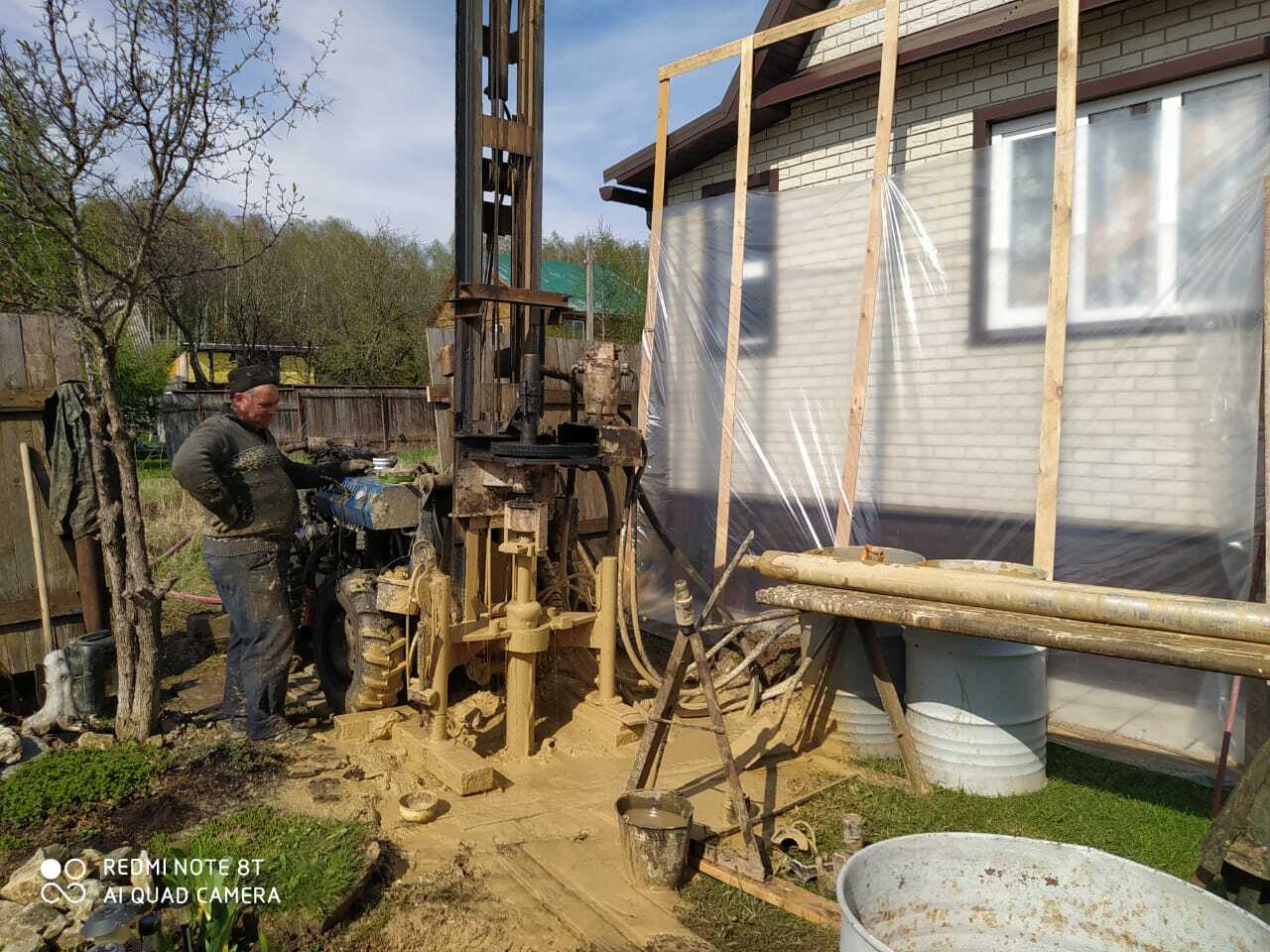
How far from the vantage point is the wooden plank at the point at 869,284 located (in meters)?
5.34

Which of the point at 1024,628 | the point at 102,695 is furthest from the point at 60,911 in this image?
the point at 1024,628

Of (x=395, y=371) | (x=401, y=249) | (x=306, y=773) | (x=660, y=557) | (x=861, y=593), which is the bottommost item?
(x=306, y=773)

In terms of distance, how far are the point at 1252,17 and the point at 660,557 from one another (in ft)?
17.0

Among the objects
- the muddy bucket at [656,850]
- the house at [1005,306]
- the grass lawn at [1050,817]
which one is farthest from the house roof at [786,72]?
the muddy bucket at [656,850]

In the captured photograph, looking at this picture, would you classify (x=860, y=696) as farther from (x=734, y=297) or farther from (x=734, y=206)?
(x=734, y=206)

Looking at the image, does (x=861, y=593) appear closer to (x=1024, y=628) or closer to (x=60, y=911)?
(x=1024, y=628)

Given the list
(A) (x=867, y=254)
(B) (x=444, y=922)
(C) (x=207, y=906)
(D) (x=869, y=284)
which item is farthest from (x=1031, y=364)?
(C) (x=207, y=906)

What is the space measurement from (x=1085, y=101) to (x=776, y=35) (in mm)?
2111

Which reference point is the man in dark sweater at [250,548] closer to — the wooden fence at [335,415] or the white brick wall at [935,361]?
the white brick wall at [935,361]

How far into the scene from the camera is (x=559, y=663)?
5.38 meters

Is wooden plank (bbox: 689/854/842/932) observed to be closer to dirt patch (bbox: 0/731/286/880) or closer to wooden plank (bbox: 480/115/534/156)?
dirt patch (bbox: 0/731/286/880)

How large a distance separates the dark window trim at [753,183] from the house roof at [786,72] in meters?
0.26

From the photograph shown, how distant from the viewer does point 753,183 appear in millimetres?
7020

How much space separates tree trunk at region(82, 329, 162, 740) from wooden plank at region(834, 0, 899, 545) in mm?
4056
